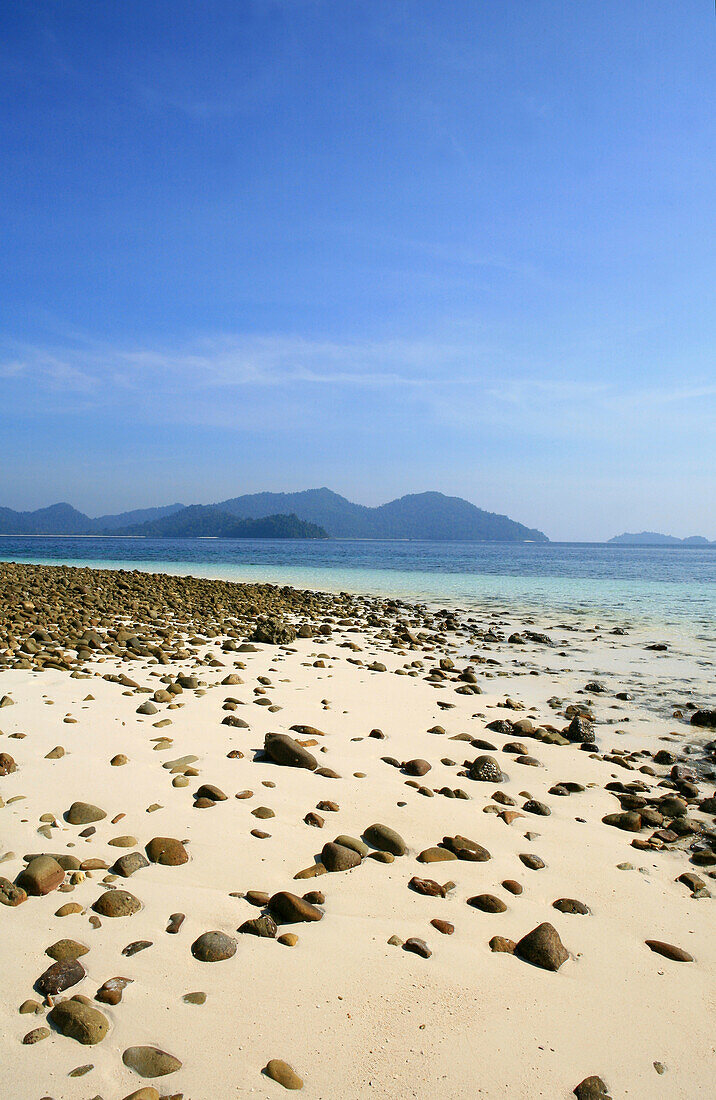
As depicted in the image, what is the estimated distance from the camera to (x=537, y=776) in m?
5.93

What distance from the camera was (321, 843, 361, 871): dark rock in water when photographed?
388 centimetres

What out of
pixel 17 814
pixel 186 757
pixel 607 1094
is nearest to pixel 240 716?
pixel 186 757

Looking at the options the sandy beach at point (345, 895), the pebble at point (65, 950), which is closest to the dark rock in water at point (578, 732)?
the sandy beach at point (345, 895)

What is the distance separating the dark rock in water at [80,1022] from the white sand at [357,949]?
0.04m

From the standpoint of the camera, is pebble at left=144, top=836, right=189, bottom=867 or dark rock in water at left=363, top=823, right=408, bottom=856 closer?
pebble at left=144, top=836, right=189, bottom=867

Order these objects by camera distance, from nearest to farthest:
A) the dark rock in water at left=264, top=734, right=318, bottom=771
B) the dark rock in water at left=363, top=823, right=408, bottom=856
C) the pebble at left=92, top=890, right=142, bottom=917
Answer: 1. the pebble at left=92, top=890, right=142, bottom=917
2. the dark rock in water at left=363, top=823, right=408, bottom=856
3. the dark rock in water at left=264, top=734, right=318, bottom=771

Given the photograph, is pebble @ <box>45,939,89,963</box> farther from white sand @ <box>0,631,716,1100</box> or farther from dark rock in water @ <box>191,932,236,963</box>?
dark rock in water @ <box>191,932,236,963</box>

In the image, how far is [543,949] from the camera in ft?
10.3

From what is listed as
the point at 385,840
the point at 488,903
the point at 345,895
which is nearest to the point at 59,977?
the point at 345,895

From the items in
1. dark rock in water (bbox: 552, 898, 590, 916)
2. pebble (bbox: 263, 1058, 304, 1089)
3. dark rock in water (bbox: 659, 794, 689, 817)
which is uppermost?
pebble (bbox: 263, 1058, 304, 1089)

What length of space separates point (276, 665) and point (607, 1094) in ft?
26.8

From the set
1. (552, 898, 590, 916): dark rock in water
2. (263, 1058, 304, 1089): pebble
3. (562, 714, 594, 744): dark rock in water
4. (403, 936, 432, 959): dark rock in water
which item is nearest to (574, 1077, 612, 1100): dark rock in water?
(403, 936, 432, 959): dark rock in water

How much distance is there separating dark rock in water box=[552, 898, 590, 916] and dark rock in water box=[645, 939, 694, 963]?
0.38 meters

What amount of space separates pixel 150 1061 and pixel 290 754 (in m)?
3.23
